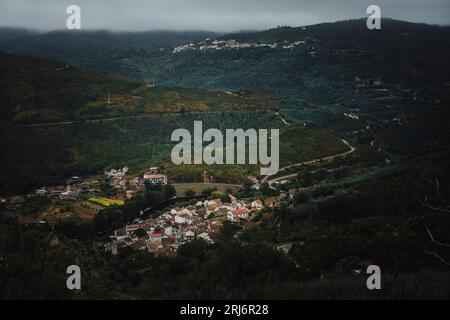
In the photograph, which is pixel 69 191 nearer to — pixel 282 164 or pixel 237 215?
pixel 237 215

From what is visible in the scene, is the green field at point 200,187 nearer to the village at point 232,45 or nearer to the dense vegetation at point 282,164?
the dense vegetation at point 282,164

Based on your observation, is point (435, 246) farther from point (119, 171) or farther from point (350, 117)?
point (350, 117)

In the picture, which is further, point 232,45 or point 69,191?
point 232,45

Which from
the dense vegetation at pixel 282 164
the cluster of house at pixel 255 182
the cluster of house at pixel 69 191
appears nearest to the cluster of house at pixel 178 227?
the dense vegetation at pixel 282 164

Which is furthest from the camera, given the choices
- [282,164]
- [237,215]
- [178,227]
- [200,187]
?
[282,164]

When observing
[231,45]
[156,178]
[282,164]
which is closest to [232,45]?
[231,45]
